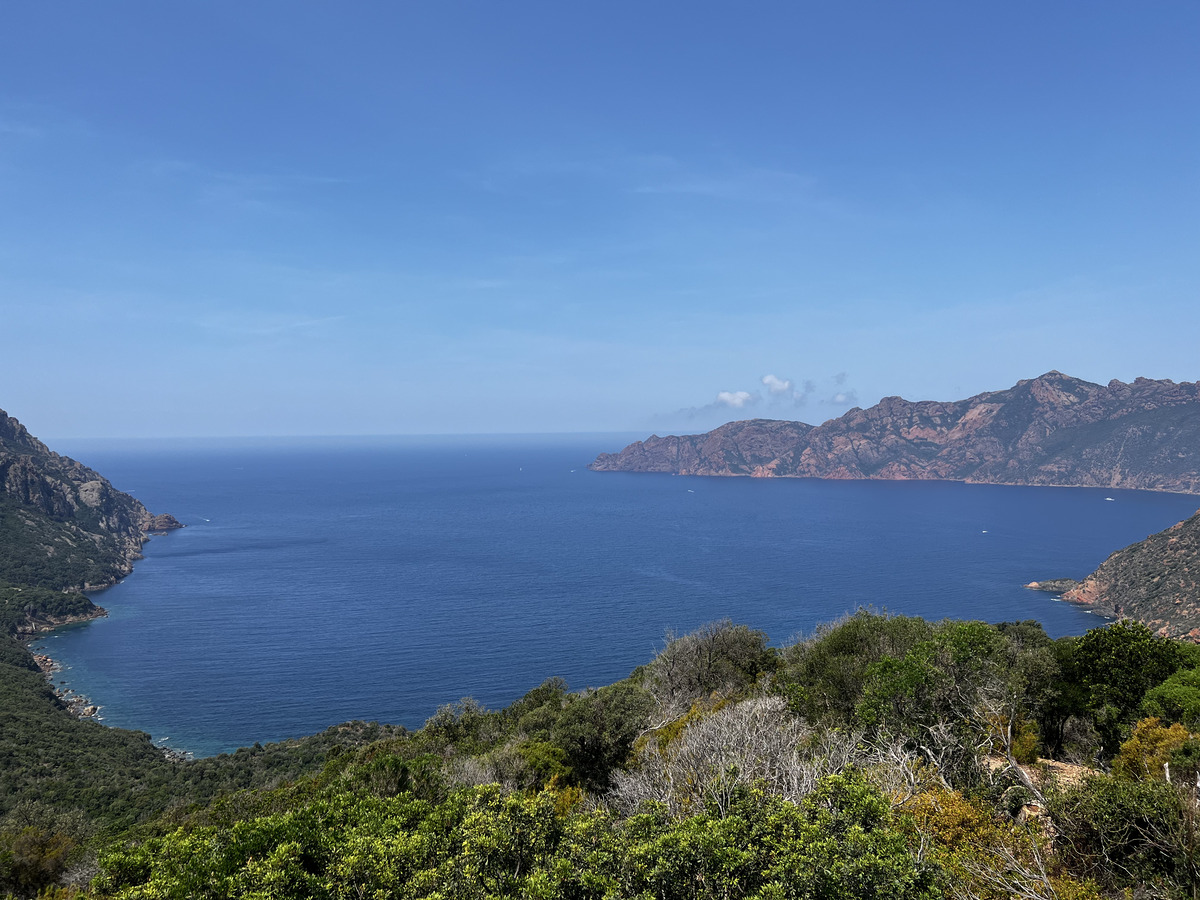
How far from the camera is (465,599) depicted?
107750 millimetres

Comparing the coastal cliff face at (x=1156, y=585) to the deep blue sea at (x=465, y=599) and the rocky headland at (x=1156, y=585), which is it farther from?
the deep blue sea at (x=465, y=599)

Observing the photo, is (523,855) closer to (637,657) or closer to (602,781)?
(602,781)

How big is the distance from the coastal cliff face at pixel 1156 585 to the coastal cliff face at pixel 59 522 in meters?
174

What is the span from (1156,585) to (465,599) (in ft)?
350

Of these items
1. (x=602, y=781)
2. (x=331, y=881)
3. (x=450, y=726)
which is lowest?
(x=450, y=726)

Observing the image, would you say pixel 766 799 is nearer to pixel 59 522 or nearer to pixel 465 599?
pixel 465 599

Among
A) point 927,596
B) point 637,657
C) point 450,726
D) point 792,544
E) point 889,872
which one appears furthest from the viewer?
point 792,544

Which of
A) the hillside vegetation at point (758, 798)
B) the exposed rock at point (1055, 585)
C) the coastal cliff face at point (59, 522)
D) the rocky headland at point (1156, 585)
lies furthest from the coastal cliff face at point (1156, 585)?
the coastal cliff face at point (59, 522)

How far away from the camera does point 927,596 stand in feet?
349

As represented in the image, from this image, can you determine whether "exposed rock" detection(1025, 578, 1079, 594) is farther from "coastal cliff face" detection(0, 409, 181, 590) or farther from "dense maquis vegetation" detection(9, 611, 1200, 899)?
"coastal cliff face" detection(0, 409, 181, 590)

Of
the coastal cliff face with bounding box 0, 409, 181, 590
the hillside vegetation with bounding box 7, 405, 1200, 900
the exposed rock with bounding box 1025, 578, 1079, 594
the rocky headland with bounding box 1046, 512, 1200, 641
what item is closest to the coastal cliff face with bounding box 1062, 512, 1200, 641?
the rocky headland with bounding box 1046, 512, 1200, 641

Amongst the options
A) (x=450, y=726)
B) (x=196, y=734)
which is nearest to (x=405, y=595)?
(x=196, y=734)

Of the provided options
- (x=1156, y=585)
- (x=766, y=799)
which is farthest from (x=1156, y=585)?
(x=766, y=799)

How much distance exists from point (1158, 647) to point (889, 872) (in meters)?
25.2
